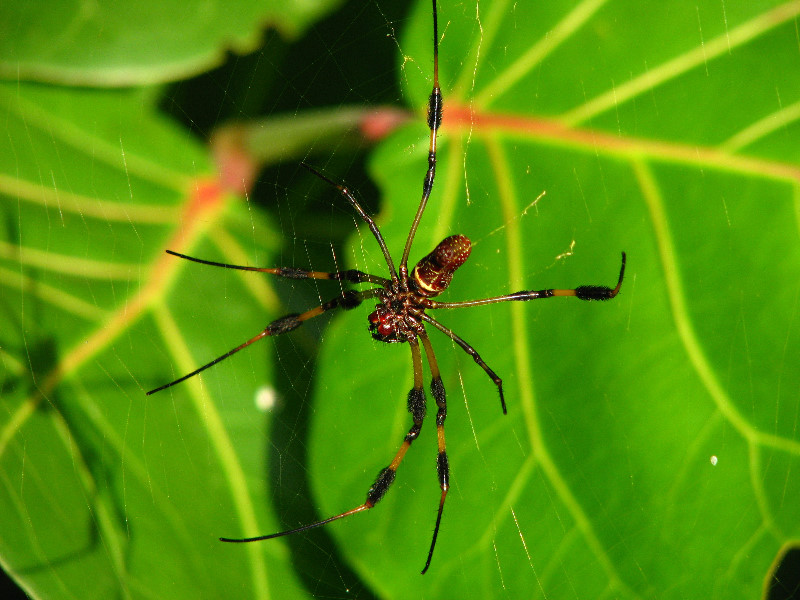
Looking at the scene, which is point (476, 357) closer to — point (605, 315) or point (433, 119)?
point (605, 315)

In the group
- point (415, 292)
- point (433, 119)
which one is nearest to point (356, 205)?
point (433, 119)

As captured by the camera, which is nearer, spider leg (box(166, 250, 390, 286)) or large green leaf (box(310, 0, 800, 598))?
large green leaf (box(310, 0, 800, 598))

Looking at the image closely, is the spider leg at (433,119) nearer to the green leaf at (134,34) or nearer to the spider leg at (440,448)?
the green leaf at (134,34)

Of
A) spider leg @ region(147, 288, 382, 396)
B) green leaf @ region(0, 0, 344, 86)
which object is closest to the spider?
spider leg @ region(147, 288, 382, 396)

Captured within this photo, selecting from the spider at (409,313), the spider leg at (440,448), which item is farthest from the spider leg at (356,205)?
the spider leg at (440,448)

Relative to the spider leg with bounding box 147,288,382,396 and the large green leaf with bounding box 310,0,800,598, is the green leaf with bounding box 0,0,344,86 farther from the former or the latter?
the spider leg with bounding box 147,288,382,396

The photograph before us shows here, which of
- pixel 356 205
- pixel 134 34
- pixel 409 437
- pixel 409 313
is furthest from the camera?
pixel 409 313

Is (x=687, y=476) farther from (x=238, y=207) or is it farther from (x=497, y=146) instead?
(x=238, y=207)
